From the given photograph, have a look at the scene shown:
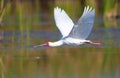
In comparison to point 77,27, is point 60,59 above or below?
below

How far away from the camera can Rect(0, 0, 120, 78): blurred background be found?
35.0 ft

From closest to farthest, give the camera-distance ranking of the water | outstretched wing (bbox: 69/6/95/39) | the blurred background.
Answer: outstretched wing (bbox: 69/6/95/39) → the water → the blurred background

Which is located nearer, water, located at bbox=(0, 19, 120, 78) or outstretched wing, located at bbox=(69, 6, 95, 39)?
outstretched wing, located at bbox=(69, 6, 95, 39)

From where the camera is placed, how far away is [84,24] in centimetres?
897

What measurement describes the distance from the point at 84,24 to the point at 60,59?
3.06 m

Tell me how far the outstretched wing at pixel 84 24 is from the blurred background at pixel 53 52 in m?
1.11

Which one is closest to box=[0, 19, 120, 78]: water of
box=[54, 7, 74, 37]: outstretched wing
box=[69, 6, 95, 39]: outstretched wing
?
box=[54, 7, 74, 37]: outstretched wing

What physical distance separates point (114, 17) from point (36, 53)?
5.93 metres

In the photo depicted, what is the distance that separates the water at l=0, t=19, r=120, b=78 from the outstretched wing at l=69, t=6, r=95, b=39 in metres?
1.11

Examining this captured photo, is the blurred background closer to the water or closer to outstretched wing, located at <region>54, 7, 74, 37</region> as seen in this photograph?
the water

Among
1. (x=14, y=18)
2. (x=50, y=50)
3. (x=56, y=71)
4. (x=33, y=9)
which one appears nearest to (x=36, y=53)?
(x=50, y=50)

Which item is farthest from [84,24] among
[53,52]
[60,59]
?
[53,52]

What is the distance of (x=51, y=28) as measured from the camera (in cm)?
1688

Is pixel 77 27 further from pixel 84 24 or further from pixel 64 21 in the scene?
pixel 64 21
